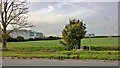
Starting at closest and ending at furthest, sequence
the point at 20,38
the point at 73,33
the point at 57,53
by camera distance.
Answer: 1. the point at 57,53
2. the point at 73,33
3. the point at 20,38

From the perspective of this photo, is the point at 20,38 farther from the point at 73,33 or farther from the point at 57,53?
the point at 57,53

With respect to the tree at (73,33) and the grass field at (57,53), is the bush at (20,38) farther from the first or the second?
the tree at (73,33)

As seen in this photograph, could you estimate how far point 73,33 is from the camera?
3541 cm

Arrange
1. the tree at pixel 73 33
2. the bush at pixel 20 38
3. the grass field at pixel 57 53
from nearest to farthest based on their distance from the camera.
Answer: the grass field at pixel 57 53 < the tree at pixel 73 33 < the bush at pixel 20 38

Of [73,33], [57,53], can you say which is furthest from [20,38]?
[57,53]

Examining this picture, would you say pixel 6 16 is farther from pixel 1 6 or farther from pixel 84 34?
pixel 84 34

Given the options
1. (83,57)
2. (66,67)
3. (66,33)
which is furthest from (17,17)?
(66,67)

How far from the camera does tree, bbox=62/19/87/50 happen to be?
3497 cm

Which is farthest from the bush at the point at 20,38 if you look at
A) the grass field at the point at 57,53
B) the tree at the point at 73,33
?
the tree at the point at 73,33

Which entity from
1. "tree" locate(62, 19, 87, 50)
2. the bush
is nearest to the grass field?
"tree" locate(62, 19, 87, 50)

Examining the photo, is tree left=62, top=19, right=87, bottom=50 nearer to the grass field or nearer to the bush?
the grass field

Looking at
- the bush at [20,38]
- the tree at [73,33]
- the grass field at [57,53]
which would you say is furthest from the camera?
the bush at [20,38]

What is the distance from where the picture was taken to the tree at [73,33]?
34969 millimetres

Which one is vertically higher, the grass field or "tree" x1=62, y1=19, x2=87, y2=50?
"tree" x1=62, y1=19, x2=87, y2=50
